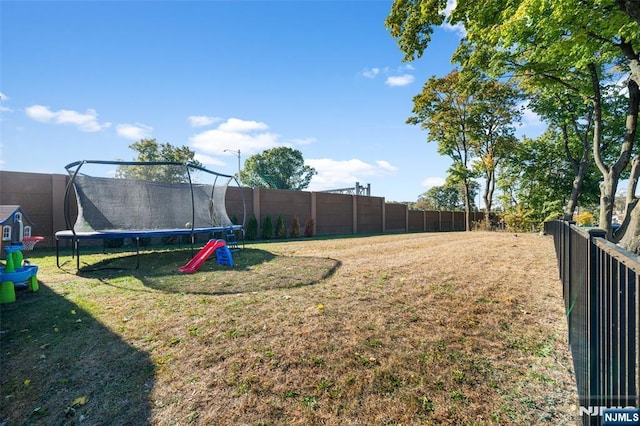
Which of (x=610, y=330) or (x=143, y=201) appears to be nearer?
(x=610, y=330)

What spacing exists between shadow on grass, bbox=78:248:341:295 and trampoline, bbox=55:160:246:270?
58cm

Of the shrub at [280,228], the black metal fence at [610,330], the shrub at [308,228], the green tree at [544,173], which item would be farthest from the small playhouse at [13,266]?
the green tree at [544,173]

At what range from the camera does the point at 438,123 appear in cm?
2075

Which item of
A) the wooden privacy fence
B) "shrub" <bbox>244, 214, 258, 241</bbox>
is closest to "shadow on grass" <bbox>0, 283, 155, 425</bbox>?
the wooden privacy fence

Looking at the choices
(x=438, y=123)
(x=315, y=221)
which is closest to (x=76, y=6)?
(x=315, y=221)

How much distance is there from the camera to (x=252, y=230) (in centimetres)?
1281

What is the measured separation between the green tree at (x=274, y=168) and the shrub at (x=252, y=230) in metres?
27.3

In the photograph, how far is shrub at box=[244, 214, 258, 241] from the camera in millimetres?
12742

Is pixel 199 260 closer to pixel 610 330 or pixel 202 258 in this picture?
pixel 202 258

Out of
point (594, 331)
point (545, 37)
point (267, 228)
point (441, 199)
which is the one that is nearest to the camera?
point (594, 331)

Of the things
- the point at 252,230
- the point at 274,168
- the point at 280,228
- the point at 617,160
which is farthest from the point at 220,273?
the point at 274,168

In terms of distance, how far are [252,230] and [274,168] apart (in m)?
28.9

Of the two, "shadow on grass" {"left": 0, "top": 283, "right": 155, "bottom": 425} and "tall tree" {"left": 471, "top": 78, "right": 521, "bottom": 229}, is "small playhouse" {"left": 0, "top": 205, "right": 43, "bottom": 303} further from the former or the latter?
"tall tree" {"left": 471, "top": 78, "right": 521, "bottom": 229}

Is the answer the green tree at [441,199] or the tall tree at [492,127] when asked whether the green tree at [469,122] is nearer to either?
the tall tree at [492,127]
